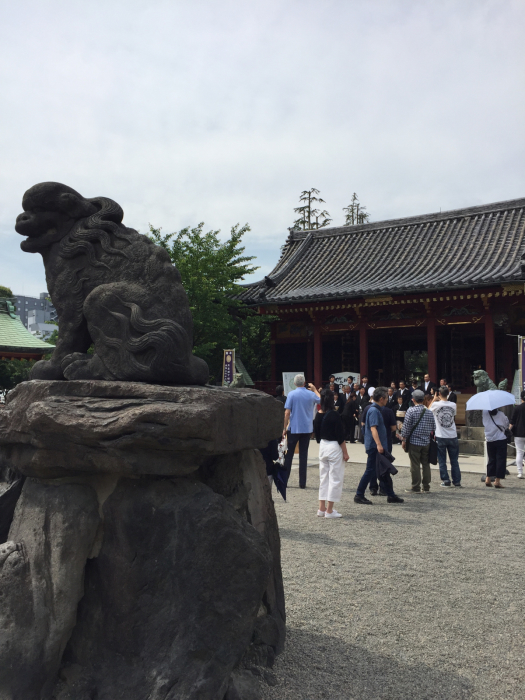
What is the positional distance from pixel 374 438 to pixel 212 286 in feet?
Result: 33.4

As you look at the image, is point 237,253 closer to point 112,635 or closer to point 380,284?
point 380,284

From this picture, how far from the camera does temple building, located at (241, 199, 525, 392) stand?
15148mm

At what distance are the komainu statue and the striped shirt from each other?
5.24 m

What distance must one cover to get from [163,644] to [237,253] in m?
16.6

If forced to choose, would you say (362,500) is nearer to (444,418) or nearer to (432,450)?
(432,450)

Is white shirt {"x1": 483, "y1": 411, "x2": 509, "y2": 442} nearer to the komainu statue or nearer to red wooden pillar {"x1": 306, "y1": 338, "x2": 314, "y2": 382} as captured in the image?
the komainu statue

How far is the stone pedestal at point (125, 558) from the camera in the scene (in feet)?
7.59

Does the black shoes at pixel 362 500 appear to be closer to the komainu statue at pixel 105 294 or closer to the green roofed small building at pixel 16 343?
the komainu statue at pixel 105 294

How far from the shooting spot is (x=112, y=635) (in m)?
2.44

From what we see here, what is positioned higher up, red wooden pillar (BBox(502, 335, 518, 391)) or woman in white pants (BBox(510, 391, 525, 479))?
red wooden pillar (BBox(502, 335, 518, 391))

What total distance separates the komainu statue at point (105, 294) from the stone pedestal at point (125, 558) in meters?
0.34

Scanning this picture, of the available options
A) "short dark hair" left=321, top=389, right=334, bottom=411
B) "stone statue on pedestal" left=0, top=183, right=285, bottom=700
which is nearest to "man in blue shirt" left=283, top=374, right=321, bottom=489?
"short dark hair" left=321, top=389, right=334, bottom=411

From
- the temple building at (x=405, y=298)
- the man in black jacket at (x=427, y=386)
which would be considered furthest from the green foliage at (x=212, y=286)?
the man in black jacket at (x=427, y=386)

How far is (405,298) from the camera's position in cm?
1568
